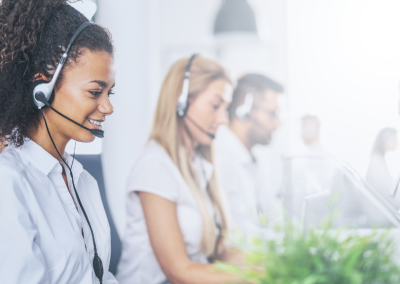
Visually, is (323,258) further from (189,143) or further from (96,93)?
(189,143)

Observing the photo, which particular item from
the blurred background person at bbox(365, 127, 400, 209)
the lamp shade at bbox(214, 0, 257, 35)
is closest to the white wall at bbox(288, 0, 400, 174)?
the blurred background person at bbox(365, 127, 400, 209)

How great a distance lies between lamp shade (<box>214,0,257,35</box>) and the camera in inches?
70.4

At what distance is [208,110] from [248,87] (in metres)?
0.26

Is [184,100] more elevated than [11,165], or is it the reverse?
[184,100]

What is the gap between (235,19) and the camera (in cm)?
179

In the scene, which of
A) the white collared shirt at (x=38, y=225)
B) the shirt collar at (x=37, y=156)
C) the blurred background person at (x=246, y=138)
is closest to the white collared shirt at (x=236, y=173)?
the blurred background person at (x=246, y=138)

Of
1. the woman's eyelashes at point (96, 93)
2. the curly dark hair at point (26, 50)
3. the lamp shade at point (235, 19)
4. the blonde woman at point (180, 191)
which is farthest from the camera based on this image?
→ the lamp shade at point (235, 19)

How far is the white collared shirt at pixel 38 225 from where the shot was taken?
683 millimetres

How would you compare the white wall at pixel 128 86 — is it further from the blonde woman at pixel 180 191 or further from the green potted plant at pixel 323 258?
the green potted plant at pixel 323 258

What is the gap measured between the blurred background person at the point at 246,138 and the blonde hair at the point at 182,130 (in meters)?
0.09

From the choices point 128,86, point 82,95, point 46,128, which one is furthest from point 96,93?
point 128,86

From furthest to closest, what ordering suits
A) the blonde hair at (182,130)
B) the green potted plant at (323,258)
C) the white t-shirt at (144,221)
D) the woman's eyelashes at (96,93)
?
the blonde hair at (182,130) < the white t-shirt at (144,221) < the woman's eyelashes at (96,93) < the green potted plant at (323,258)

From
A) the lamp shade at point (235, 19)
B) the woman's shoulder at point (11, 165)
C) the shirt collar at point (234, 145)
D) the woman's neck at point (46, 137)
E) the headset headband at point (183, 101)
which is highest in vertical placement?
the lamp shade at point (235, 19)

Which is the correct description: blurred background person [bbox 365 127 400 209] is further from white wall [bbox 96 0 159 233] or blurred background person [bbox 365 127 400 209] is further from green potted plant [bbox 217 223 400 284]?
green potted plant [bbox 217 223 400 284]
